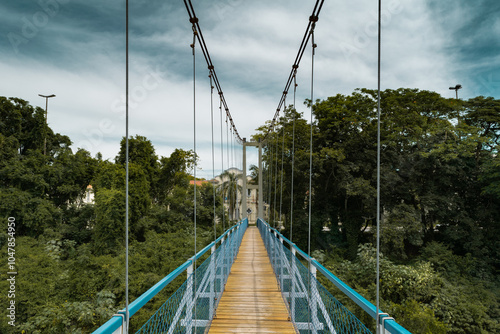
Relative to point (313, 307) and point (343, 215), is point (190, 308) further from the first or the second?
point (343, 215)

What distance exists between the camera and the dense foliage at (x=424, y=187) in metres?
7.83

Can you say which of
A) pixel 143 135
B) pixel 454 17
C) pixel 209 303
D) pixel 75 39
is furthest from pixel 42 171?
pixel 454 17

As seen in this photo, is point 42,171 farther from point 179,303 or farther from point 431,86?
point 431,86

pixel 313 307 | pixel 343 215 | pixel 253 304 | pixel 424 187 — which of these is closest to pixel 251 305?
pixel 253 304

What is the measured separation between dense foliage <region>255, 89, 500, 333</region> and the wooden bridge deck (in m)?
3.42

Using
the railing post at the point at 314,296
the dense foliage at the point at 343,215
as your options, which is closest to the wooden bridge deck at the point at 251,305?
the railing post at the point at 314,296

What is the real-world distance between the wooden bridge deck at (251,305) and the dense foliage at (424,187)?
134 inches

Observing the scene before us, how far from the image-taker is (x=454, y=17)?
10.8m

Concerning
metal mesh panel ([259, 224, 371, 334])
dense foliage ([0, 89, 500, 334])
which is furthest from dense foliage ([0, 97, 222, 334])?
metal mesh panel ([259, 224, 371, 334])

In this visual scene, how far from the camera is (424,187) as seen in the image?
1055 cm

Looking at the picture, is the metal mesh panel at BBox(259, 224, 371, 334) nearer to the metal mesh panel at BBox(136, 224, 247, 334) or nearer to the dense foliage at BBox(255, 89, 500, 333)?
the metal mesh panel at BBox(136, 224, 247, 334)

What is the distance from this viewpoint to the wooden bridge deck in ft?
8.44

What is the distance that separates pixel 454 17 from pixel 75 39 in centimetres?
1298

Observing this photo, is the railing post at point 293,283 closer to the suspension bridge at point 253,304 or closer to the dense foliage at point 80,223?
the suspension bridge at point 253,304
